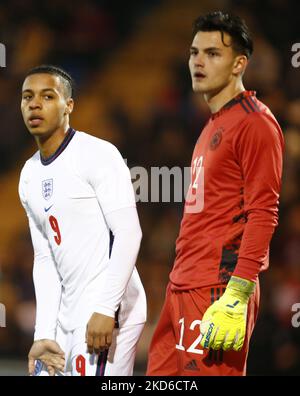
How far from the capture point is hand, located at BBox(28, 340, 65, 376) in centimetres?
336

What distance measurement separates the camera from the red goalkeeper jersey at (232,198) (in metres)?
3.15

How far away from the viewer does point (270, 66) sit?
23.7ft

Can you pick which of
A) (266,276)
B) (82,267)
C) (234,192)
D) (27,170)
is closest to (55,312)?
(82,267)

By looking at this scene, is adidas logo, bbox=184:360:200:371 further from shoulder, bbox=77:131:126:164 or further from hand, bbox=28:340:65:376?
shoulder, bbox=77:131:126:164

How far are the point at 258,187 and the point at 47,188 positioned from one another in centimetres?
86

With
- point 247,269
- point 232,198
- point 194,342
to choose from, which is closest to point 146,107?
point 232,198

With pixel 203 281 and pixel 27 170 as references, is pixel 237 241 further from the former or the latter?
pixel 27 170

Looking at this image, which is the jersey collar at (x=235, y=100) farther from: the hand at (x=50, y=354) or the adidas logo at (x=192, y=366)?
the hand at (x=50, y=354)

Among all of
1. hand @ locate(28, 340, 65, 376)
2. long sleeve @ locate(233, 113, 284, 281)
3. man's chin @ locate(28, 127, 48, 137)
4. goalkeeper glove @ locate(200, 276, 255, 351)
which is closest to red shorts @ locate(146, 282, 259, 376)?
goalkeeper glove @ locate(200, 276, 255, 351)

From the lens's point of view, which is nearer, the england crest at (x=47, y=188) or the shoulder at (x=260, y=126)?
the shoulder at (x=260, y=126)

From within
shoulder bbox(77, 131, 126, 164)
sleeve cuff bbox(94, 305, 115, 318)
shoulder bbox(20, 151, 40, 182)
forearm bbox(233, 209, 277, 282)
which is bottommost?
sleeve cuff bbox(94, 305, 115, 318)

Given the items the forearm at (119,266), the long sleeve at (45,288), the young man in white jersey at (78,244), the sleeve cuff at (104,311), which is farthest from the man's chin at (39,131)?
the sleeve cuff at (104,311)

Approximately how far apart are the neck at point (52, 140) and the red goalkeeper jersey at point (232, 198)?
56 cm

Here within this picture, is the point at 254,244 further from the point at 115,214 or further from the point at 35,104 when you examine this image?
the point at 35,104
